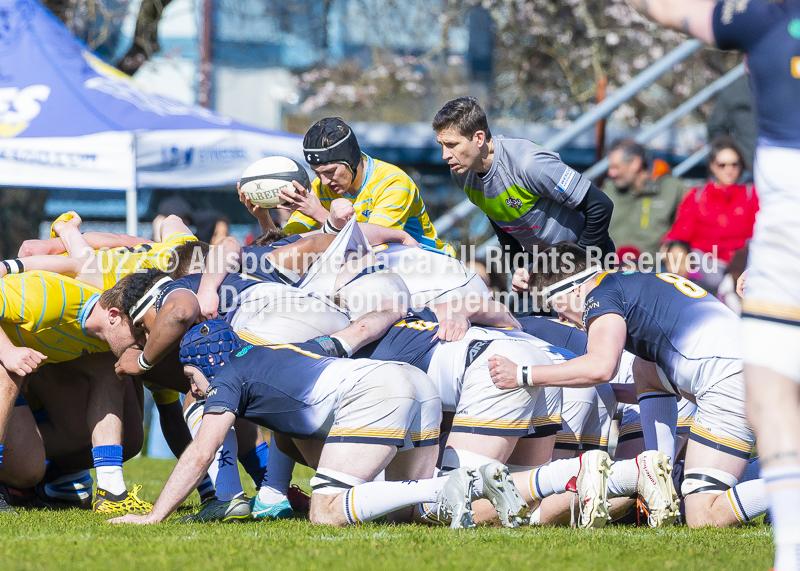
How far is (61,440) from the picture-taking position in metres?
5.78

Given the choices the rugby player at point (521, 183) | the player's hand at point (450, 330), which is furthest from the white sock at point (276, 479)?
the rugby player at point (521, 183)

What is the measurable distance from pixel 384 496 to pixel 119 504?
69.1 inches

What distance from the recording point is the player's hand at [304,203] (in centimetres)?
624

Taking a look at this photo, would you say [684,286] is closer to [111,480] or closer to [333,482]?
[333,482]

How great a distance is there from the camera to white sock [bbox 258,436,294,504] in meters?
5.24

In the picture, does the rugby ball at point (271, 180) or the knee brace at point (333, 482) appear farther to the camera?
the rugby ball at point (271, 180)

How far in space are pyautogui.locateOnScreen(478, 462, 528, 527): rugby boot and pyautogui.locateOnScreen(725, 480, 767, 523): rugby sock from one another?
1.05m

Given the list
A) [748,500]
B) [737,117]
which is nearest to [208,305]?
[748,500]

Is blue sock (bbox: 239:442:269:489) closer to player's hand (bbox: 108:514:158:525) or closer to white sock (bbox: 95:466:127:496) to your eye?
white sock (bbox: 95:466:127:496)

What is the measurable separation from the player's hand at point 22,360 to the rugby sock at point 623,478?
2.99 m

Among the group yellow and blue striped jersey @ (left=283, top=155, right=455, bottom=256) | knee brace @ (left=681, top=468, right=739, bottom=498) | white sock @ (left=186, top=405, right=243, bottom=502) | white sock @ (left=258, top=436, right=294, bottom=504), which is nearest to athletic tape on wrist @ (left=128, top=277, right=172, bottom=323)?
white sock @ (left=186, top=405, right=243, bottom=502)

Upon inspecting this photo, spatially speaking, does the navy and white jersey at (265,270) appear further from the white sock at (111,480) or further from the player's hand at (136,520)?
the player's hand at (136,520)

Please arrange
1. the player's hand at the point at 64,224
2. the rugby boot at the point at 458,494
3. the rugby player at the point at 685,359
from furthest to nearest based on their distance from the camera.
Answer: the player's hand at the point at 64,224 → the rugby player at the point at 685,359 → the rugby boot at the point at 458,494

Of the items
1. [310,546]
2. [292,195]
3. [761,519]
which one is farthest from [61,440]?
[761,519]
